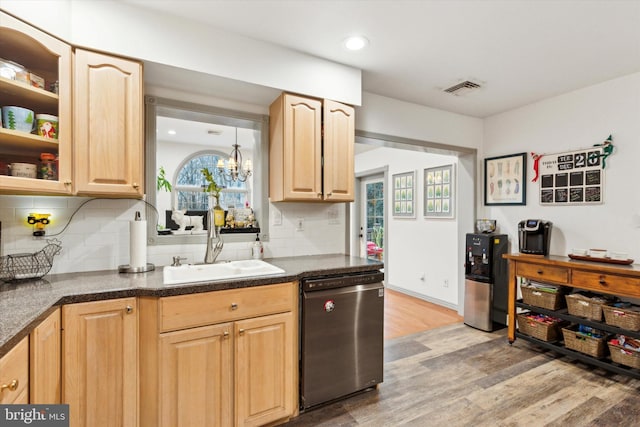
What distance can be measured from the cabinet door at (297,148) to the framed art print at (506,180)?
2.49 metres

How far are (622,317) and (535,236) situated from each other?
96 centimetres

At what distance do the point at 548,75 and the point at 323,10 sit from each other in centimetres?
222

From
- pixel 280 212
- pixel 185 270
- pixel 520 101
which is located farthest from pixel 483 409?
pixel 520 101

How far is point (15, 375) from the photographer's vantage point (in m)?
1.08

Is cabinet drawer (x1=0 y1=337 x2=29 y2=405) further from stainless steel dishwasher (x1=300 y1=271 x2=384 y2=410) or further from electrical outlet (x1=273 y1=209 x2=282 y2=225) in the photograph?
electrical outlet (x1=273 y1=209 x2=282 y2=225)

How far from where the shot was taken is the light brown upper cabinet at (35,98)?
5.07 feet

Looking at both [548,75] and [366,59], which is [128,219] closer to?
[366,59]

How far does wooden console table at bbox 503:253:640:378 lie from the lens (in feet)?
7.68

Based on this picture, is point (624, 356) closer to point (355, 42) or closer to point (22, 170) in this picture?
point (355, 42)

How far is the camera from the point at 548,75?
9.16ft

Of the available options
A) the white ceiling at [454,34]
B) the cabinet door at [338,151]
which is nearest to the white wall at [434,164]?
the white ceiling at [454,34]

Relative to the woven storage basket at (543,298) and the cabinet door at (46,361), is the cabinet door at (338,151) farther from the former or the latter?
the woven storage basket at (543,298)

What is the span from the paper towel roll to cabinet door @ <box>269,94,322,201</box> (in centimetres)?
98

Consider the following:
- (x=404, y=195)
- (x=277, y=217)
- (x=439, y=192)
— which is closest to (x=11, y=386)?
(x=277, y=217)
